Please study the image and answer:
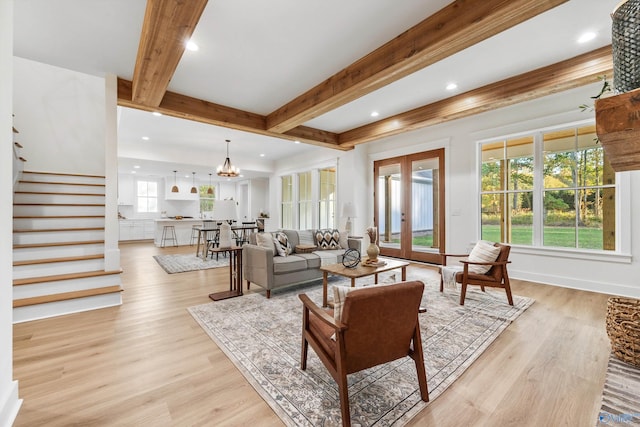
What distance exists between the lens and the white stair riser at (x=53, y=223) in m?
3.61

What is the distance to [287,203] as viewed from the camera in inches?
347

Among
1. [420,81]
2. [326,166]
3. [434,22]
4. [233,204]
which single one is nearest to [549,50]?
[420,81]

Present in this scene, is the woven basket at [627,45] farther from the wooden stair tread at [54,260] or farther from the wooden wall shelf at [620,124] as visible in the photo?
the wooden stair tread at [54,260]

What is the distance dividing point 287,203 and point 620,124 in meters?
8.06

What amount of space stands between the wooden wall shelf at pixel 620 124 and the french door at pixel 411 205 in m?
4.27

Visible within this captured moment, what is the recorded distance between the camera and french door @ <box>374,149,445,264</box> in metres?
5.50

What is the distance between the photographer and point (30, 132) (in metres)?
4.60

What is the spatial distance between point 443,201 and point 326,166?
10.2 ft

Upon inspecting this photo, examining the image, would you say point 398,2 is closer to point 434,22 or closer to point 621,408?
point 434,22

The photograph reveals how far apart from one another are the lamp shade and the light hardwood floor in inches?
51.9

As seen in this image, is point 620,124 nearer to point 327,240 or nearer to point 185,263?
point 327,240

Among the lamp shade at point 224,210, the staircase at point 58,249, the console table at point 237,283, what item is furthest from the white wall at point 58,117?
the console table at point 237,283

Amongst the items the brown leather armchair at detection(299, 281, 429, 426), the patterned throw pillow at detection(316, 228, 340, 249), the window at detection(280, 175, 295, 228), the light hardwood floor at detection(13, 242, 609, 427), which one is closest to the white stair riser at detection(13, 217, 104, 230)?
the light hardwood floor at detection(13, 242, 609, 427)

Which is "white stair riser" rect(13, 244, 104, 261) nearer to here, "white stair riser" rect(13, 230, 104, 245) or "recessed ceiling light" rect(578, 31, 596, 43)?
"white stair riser" rect(13, 230, 104, 245)
